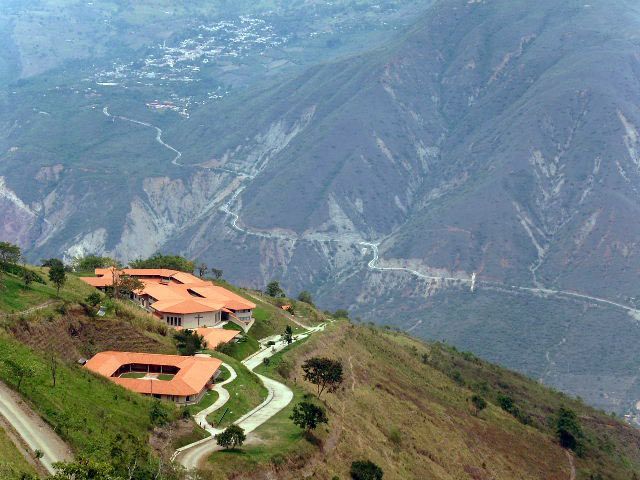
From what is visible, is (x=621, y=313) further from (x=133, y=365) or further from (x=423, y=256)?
(x=133, y=365)

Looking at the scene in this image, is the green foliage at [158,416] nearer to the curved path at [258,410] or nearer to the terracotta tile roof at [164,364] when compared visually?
the curved path at [258,410]

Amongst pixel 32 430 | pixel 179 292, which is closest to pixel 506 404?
pixel 179 292

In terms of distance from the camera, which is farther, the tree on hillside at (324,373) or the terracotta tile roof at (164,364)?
the tree on hillside at (324,373)

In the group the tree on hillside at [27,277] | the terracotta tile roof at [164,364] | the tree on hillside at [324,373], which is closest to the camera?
the terracotta tile roof at [164,364]

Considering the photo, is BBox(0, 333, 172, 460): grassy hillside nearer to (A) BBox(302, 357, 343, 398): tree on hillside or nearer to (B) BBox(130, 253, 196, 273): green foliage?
(A) BBox(302, 357, 343, 398): tree on hillside

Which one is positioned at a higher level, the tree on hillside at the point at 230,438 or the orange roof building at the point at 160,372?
the tree on hillside at the point at 230,438

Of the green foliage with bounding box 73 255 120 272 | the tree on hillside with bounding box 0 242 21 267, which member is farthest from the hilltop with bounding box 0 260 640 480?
the green foliage with bounding box 73 255 120 272

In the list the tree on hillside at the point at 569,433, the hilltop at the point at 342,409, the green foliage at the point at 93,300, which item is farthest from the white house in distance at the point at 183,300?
the tree on hillside at the point at 569,433
